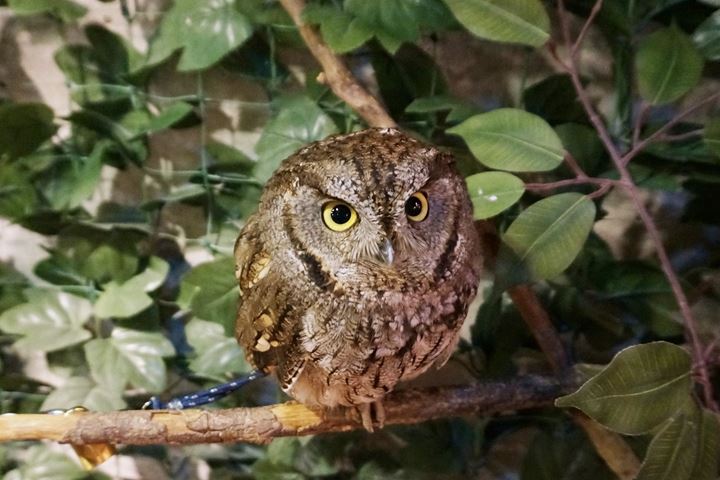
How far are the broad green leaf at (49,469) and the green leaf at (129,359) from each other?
0.22 metres

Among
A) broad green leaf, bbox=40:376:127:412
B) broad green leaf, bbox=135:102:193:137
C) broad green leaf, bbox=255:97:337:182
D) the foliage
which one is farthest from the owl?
broad green leaf, bbox=40:376:127:412

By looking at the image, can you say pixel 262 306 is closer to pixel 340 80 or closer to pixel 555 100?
pixel 340 80

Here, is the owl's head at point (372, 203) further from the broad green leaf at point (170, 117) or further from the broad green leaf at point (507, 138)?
the broad green leaf at point (170, 117)

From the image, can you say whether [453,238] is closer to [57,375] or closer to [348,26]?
[348,26]

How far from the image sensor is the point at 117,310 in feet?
3.40

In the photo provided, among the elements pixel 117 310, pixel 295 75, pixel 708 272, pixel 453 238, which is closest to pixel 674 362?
pixel 453 238

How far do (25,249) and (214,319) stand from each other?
0.46 metres

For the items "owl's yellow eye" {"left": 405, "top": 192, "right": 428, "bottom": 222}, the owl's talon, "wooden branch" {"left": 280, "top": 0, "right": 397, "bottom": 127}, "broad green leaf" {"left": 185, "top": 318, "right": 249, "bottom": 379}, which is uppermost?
"wooden branch" {"left": 280, "top": 0, "right": 397, "bottom": 127}

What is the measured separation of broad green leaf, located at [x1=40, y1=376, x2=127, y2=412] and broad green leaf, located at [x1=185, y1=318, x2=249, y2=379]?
0.48 feet

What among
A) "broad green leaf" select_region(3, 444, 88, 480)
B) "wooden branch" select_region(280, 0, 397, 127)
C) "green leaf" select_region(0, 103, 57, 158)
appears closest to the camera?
"wooden branch" select_region(280, 0, 397, 127)

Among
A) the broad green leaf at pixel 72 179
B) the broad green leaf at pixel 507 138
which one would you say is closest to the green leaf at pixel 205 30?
the broad green leaf at pixel 72 179

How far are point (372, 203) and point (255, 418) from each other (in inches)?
13.8

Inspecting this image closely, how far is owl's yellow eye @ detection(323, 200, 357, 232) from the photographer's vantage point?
60 centimetres

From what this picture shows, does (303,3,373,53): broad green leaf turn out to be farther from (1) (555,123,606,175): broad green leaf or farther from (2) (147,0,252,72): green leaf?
(1) (555,123,606,175): broad green leaf
